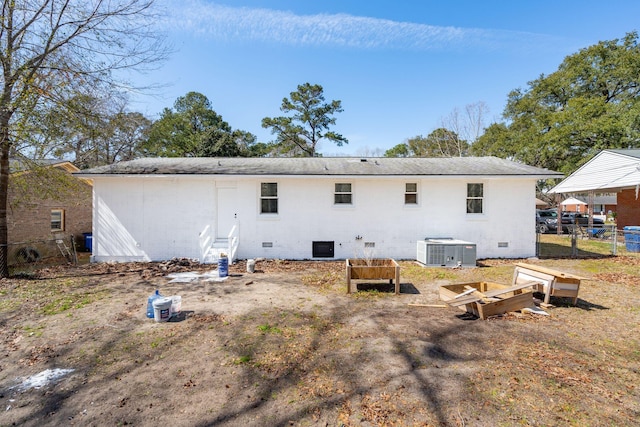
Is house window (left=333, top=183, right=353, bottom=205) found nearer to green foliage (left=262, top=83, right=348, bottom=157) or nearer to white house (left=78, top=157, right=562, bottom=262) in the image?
white house (left=78, top=157, right=562, bottom=262)

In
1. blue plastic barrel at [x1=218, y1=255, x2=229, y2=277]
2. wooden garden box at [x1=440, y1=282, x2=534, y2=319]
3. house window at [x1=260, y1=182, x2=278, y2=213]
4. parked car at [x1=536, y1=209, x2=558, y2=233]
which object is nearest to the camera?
wooden garden box at [x1=440, y1=282, x2=534, y2=319]

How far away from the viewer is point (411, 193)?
36.2 feet

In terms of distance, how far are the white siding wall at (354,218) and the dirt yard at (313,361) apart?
394 cm

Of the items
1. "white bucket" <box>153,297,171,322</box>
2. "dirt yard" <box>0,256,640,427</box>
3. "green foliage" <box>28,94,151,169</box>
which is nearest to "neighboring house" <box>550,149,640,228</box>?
"dirt yard" <box>0,256,640,427</box>

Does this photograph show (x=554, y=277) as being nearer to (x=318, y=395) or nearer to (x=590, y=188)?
(x=318, y=395)

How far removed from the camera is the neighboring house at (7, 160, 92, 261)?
29.2 feet

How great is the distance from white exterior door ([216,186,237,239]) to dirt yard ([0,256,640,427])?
4220 mm

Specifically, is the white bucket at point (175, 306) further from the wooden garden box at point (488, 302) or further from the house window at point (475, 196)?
the house window at point (475, 196)

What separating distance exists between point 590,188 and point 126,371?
21531 millimetres

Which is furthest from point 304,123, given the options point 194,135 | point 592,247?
point 592,247

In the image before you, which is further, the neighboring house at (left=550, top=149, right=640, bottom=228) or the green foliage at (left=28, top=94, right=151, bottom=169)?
the neighboring house at (left=550, top=149, right=640, bottom=228)

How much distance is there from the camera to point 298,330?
478 cm

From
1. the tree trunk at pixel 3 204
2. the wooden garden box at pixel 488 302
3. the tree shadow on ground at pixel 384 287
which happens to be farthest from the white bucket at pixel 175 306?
the tree trunk at pixel 3 204

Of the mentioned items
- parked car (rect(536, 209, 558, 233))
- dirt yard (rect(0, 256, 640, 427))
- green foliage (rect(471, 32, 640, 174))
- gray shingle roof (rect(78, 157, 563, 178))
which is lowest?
dirt yard (rect(0, 256, 640, 427))
